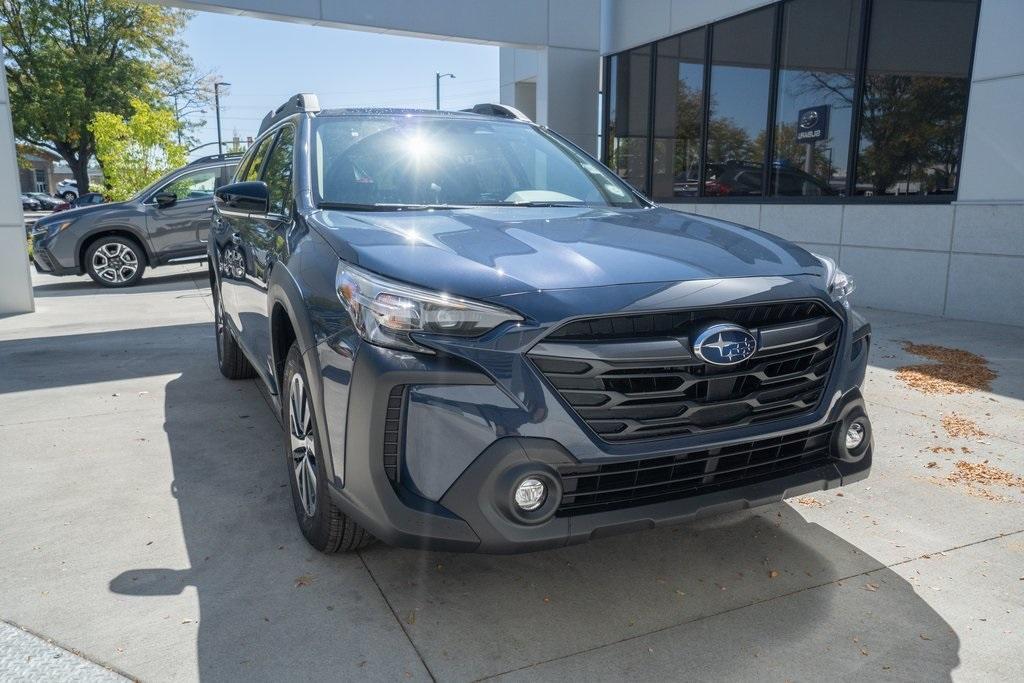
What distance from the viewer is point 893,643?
250 cm

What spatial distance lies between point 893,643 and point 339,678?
175 cm

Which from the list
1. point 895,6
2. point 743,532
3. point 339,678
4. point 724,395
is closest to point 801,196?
point 895,6

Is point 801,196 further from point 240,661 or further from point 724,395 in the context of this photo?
point 240,661

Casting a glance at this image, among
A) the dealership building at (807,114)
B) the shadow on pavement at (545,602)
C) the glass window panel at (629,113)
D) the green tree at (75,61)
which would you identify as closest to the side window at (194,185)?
the dealership building at (807,114)

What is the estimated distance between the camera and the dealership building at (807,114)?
769cm

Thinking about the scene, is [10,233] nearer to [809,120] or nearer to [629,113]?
[629,113]

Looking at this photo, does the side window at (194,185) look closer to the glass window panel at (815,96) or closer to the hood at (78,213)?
the hood at (78,213)

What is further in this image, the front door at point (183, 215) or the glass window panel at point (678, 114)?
the front door at point (183, 215)

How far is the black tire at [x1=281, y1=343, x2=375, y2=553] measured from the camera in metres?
2.85

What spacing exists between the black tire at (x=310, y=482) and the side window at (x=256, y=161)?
2053mm

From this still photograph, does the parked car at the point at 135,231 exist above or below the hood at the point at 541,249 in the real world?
below

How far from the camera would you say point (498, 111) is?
4578mm

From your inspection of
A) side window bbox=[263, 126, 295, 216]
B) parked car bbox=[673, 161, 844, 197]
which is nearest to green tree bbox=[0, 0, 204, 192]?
parked car bbox=[673, 161, 844, 197]

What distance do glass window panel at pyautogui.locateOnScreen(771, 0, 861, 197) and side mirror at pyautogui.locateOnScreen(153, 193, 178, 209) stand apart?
8.56 m
